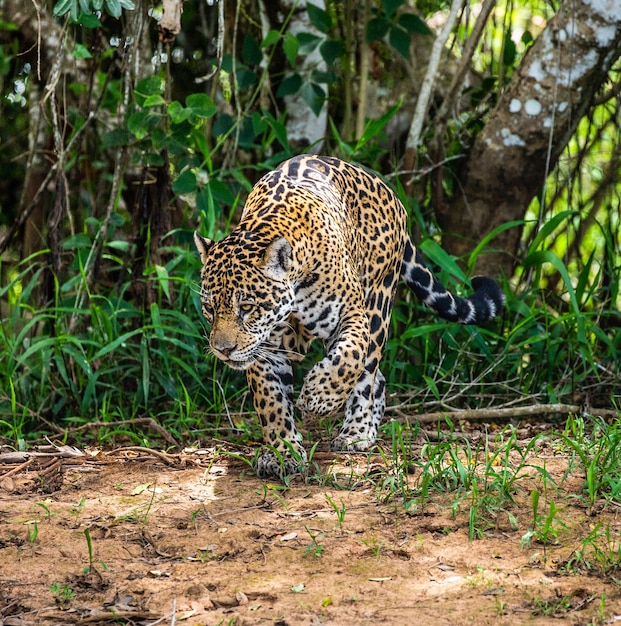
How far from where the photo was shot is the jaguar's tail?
5.73m

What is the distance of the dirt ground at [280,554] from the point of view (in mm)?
3279

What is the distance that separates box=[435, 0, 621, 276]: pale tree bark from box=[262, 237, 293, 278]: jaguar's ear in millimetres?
2460

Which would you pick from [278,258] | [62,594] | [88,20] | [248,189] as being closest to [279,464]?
[278,258]

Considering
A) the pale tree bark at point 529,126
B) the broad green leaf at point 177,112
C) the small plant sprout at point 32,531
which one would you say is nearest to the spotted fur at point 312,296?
the broad green leaf at point 177,112

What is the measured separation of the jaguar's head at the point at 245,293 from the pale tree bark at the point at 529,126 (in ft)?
8.21

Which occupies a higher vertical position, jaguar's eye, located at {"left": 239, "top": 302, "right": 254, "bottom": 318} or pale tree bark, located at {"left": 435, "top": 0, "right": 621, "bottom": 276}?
pale tree bark, located at {"left": 435, "top": 0, "right": 621, "bottom": 276}

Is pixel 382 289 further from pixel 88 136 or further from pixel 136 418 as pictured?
pixel 88 136

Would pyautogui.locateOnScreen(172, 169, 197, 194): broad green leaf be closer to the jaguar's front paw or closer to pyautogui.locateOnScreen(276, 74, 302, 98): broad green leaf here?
pyautogui.locateOnScreen(276, 74, 302, 98): broad green leaf

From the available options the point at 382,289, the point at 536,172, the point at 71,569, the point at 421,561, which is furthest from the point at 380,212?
the point at 71,569

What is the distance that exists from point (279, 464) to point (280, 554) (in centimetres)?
104

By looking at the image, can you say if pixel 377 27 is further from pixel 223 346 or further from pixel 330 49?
pixel 223 346

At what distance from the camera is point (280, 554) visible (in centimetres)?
377

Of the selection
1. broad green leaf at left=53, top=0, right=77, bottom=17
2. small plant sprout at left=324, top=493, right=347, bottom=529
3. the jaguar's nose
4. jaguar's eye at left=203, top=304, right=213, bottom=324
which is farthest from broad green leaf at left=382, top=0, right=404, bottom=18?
small plant sprout at left=324, top=493, right=347, bottom=529

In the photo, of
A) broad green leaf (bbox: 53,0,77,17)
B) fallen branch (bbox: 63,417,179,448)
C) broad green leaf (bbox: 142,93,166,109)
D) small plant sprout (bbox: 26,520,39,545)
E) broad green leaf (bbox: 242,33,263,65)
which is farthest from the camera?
broad green leaf (bbox: 242,33,263,65)
